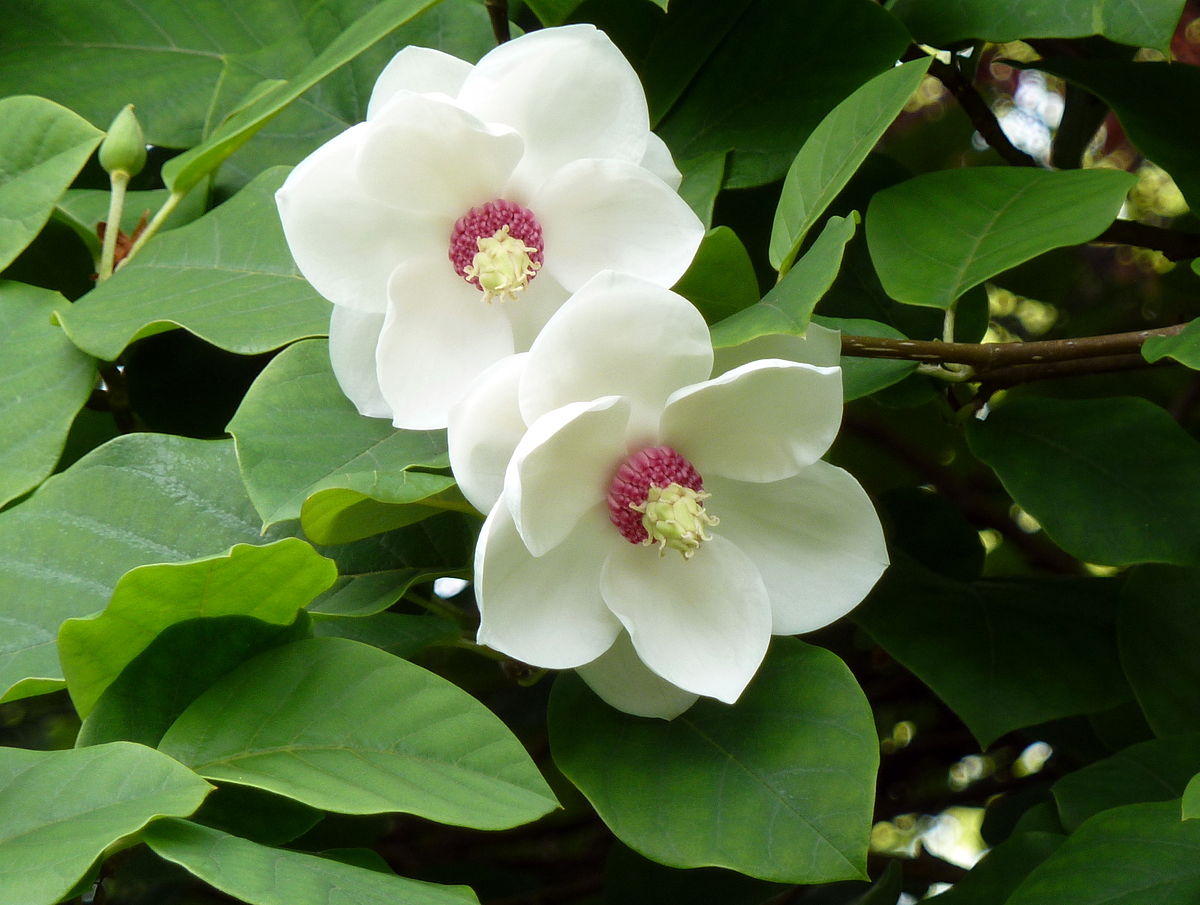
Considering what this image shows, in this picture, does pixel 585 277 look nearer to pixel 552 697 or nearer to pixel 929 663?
pixel 552 697

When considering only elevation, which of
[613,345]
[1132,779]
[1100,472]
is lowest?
[1132,779]

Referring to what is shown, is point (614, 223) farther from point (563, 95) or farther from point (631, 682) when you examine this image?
point (631, 682)

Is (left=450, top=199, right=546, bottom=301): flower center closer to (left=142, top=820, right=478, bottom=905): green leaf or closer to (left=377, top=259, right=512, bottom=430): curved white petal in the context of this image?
(left=377, top=259, right=512, bottom=430): curved white petal

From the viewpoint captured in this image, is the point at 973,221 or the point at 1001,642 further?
the point at 1001,642

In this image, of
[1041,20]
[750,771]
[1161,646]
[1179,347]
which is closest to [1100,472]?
[1161,646]

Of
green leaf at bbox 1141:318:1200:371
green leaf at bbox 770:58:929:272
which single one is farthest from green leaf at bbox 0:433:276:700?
green leaf at bbox 1141:318:1200:371

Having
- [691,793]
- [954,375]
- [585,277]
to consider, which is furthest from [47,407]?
[954,375]

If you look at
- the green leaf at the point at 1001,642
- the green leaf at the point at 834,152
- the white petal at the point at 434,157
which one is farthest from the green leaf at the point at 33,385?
the green leaf at the point at 1001,642
